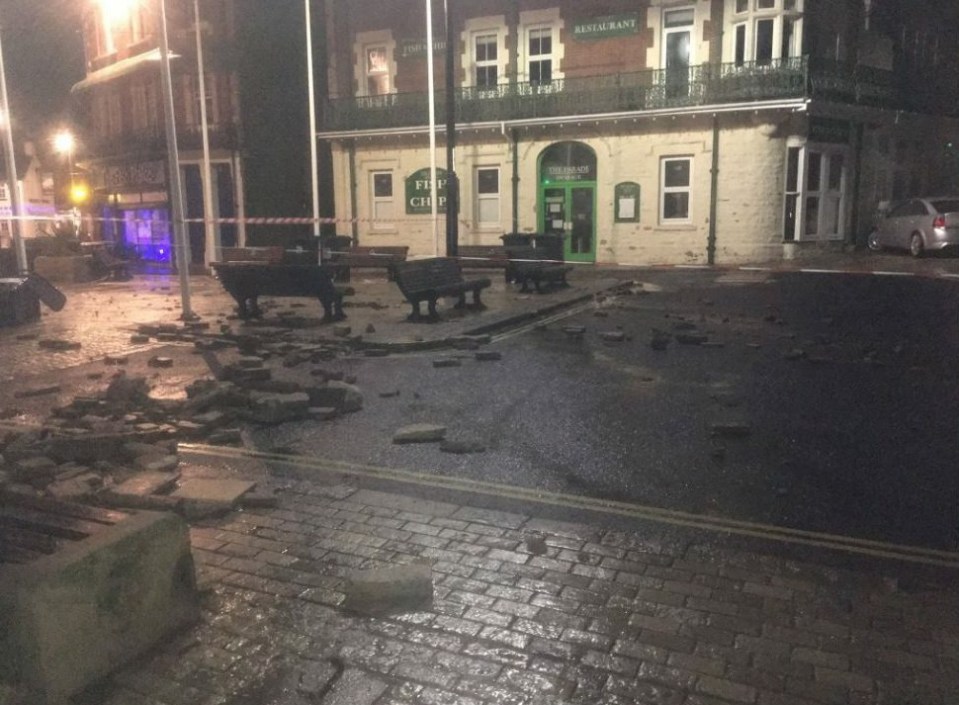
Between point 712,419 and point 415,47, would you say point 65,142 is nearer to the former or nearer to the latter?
point 415,47

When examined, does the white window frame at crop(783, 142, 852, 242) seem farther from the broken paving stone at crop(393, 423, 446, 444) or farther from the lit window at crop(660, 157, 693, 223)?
the broken paving stone at crop(393, 423, 446, 444)

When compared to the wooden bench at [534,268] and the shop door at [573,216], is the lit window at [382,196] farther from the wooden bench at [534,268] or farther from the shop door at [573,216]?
the wooden bench at [534,268]

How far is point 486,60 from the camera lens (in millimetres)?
29078

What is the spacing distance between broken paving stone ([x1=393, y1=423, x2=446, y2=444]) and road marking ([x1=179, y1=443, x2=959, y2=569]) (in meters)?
0.65

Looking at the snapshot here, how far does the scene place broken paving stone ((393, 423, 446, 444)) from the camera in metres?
6.69

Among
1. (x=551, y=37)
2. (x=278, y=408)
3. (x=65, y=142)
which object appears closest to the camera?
(x=278, y=408)

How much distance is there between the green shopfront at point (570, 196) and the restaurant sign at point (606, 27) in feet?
11.9

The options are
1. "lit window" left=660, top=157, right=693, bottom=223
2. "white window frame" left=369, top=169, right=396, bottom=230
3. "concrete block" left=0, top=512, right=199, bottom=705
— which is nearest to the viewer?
"concrete block" left=0, top=512, right=199, bottom=705

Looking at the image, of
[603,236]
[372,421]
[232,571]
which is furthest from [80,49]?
[232,571]

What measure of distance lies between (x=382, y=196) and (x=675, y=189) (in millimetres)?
11063

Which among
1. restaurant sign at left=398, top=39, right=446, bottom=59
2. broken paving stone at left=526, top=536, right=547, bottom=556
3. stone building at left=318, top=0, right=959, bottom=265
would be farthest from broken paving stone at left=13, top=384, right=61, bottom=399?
restaurant sign at left=398, top=39, right=446, bottom=59

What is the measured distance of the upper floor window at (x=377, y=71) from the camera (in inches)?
1208

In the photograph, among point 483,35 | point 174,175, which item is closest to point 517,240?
point 174,175

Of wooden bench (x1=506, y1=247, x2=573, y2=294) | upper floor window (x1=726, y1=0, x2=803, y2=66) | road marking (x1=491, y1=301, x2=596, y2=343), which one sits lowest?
road marking (x1=491, y1=301, x2=596, y2=343)
